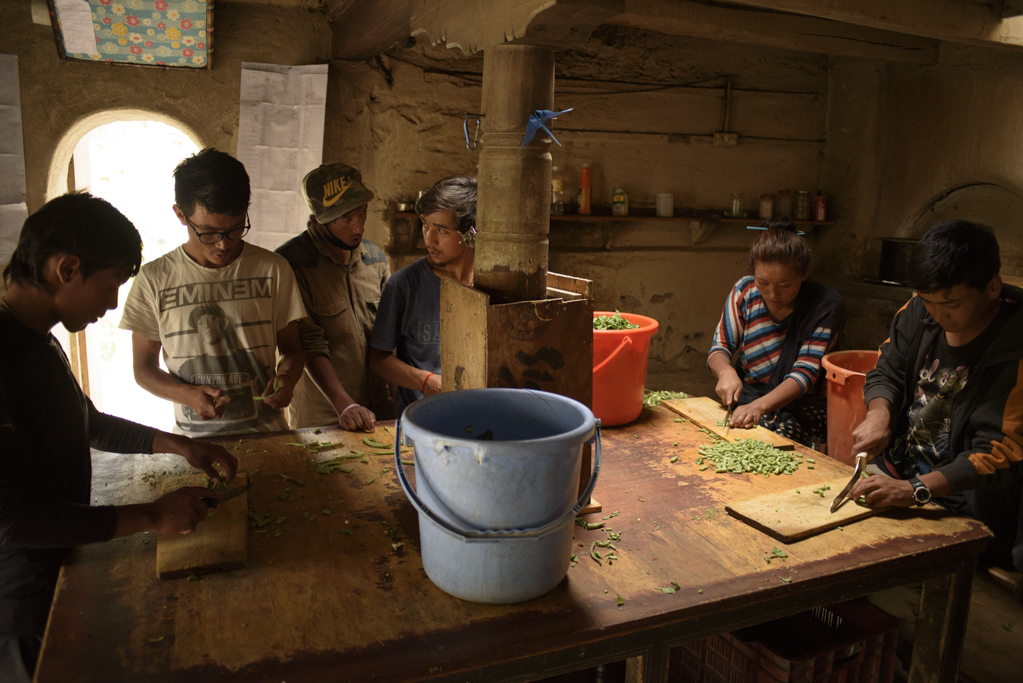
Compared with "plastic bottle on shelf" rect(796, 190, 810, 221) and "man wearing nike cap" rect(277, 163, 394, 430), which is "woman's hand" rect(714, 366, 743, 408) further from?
"plastic bottle on shelf" rect(796, 190, 810, 221)

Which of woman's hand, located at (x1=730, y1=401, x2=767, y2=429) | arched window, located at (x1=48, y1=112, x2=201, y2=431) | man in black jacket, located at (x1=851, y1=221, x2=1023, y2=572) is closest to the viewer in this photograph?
man in black jacket, located at (x1=851, y1=221, x2=1023, y2=572)

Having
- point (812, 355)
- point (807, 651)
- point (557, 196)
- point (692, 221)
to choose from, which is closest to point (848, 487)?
point (807, 651)

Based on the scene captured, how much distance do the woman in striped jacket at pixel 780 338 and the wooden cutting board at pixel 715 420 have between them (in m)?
0.08

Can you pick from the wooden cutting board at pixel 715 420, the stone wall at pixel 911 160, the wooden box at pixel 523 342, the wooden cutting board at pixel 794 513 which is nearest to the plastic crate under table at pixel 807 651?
the wooden cutting board at pixel 794 513

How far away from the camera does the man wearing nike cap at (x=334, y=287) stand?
3361mm

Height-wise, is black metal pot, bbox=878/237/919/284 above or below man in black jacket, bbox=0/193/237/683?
above

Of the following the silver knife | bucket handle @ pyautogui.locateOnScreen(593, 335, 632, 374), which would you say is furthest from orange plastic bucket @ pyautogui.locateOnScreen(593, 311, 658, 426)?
the silver knife

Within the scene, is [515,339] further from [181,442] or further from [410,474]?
[181,442]

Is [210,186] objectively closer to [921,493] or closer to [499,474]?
[499,474]

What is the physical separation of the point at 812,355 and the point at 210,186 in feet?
9.58

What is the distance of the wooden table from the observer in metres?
1.53

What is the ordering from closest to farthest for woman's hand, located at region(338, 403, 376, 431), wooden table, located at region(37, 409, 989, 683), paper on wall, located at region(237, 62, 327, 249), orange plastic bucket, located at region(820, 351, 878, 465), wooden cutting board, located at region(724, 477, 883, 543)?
wooden table, located at region(37, 409, 989, 683), wooden cutting board, located at region(724, 477, 883, 543), woman's hand, located at region(338, 403, 376, 431), orange plastic bucket, located at region(820, 351, 878, 465), paper on wall, located at region(237, 62, 327, 249)

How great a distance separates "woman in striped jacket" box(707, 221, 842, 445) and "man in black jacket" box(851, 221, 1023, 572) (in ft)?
1.21

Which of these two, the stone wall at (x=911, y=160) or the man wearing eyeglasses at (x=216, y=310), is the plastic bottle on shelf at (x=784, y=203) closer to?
the stone wall at (x=911, y=160)
